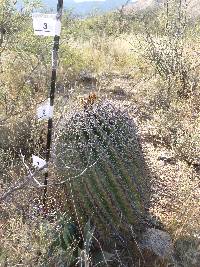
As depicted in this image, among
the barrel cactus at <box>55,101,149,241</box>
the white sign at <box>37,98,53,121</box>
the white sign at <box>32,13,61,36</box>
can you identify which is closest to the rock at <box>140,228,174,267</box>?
the barrel cactus at <box>55,101,149,241</box>

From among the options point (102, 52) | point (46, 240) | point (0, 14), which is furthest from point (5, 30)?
point (46, 240)

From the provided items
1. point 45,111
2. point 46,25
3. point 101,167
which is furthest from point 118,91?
point 101,167

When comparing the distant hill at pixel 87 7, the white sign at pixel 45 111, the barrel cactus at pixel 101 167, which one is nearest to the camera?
the barrel cactus at pixel 101 167

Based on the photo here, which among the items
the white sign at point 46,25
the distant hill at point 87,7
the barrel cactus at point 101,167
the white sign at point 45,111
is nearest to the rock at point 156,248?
the barrel cactus at point 101,167

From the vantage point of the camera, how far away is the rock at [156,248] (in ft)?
11.5

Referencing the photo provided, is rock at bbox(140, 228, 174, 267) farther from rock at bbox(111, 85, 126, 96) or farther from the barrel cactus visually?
rock at bbox(111, 85, 126, 96)

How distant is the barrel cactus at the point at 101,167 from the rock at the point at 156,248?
147mm

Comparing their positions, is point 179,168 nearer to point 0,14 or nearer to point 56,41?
point 56,41

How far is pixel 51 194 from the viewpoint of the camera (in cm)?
378

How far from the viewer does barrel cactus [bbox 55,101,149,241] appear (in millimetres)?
3301

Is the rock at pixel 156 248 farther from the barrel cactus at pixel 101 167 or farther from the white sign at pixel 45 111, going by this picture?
the white sign at pixel 45 111

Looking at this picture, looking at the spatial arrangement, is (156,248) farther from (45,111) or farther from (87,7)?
(87,7)

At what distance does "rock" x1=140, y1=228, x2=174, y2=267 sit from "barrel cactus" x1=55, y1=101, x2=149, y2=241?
15 centimetres

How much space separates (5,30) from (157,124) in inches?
92.8
